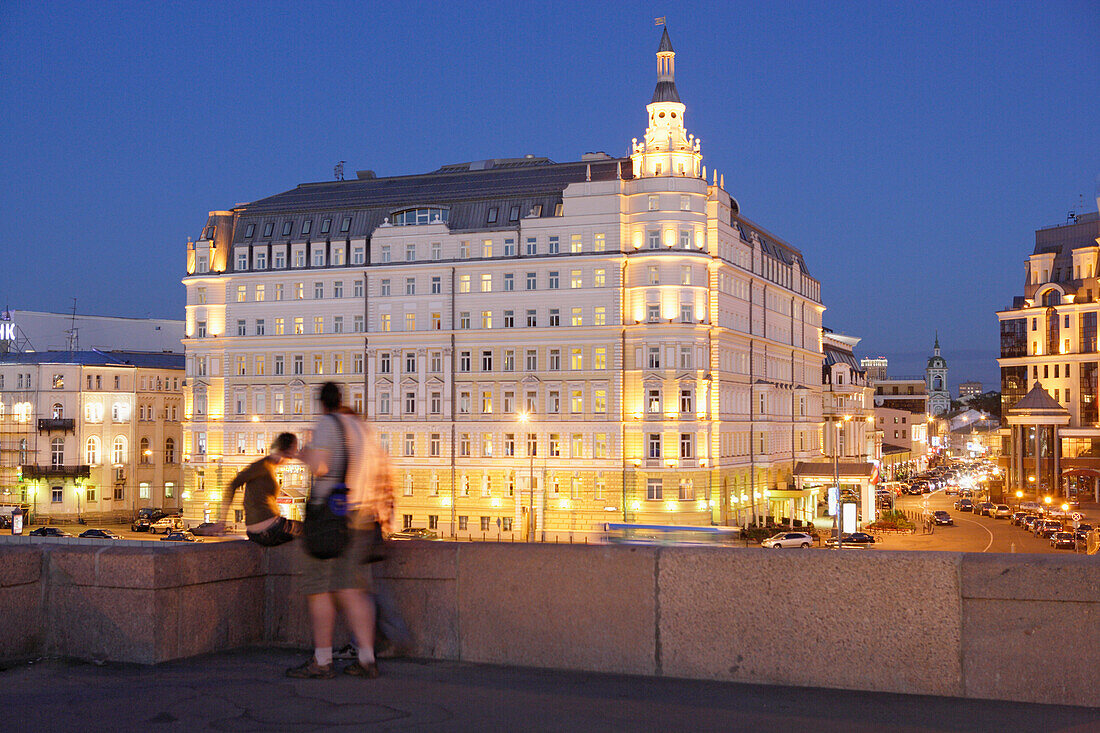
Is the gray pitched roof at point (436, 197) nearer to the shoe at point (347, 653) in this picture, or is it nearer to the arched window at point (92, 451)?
the arched window at point (92, 451)

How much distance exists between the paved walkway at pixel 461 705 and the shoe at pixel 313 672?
95 millimetres

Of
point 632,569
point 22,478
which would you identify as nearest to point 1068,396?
point 22,478

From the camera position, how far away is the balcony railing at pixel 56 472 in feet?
270

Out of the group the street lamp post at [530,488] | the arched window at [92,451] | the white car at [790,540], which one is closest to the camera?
the white car at [790,540]

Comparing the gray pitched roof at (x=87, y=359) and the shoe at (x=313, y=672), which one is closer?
the shoe at (x=313, y=672)

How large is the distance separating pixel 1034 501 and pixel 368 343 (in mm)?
63237

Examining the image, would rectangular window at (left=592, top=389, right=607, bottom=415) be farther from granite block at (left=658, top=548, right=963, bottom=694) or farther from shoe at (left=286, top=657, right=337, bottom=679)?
shoe at (left=286, top=657, right=337, bottom=679)

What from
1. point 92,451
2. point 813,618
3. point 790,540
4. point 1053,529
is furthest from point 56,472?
point 813,618

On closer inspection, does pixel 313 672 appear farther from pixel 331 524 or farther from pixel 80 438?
pixel 80 438

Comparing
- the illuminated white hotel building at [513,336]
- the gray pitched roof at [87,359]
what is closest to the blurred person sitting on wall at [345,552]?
the illuminated white hotel building at [513,336]

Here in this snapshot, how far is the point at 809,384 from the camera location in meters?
94.2

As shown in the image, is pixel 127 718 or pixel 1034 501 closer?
pixel 127 718

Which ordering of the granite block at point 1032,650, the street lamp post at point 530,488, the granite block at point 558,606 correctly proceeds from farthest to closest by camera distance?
1. the street lamp post at point 530,488
2. the granite block at point 558,606
3. the granite block at point 1032,650

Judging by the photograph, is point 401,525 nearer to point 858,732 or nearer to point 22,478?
point 22,478
